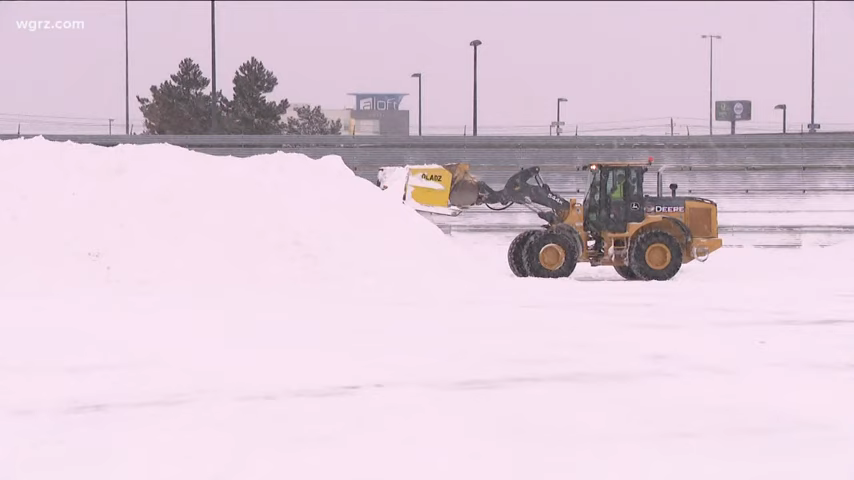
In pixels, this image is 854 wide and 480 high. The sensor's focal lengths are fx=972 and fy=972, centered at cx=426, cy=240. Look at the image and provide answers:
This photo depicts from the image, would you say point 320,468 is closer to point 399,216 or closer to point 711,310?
point 711,310

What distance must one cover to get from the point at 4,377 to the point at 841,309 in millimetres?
10484

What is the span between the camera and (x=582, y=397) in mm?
7945

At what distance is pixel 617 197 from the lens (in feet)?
58.5

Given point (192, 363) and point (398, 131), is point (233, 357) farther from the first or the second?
point (398, 131)

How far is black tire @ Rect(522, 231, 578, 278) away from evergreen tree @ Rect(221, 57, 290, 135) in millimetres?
35517

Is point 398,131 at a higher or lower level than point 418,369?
higher

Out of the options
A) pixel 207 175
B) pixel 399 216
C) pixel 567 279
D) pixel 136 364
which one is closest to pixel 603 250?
pixel 567 279

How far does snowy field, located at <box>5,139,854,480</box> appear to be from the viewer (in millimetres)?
6355

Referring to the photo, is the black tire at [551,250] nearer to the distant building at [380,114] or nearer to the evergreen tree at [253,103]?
the evergreen tree at [253,103]

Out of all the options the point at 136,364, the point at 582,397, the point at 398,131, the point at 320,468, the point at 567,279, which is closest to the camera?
the point at 320,468

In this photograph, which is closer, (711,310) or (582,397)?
(582,397)

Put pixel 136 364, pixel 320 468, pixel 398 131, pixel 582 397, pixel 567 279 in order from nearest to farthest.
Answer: pixel 320 468 → pixel 582 397 → pixel 136 364 → pixel 567 279 → pixel 398 131

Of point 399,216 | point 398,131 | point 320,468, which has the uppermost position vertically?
point 398,131

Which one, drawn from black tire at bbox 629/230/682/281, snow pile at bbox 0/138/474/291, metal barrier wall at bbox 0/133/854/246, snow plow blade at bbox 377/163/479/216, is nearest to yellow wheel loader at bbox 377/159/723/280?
black tire at bbox 629/230/682/281
